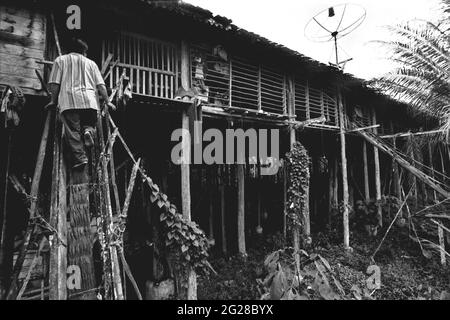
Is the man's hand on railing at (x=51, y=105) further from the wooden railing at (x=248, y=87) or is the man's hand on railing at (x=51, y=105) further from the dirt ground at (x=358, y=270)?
the dirt ground at (x=358, y=270)

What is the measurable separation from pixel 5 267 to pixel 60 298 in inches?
98.7

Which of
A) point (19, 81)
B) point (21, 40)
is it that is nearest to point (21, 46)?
point (21, 40)

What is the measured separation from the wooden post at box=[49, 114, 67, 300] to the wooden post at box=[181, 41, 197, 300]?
8.03 feet

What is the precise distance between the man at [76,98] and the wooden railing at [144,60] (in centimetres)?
144

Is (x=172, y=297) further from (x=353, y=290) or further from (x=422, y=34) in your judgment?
(x=422, y=34)

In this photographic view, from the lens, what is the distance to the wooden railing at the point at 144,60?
19.6 feet

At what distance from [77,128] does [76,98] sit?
0.43 m

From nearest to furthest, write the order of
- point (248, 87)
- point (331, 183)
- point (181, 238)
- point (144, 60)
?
point (181, 238) → point (144, 60) → point (248, 87) → point (331, 183)

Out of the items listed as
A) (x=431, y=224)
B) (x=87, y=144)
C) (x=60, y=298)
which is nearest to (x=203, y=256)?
(x=60, y=298)

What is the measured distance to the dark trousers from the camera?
4.00 m

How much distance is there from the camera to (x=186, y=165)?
6.15m

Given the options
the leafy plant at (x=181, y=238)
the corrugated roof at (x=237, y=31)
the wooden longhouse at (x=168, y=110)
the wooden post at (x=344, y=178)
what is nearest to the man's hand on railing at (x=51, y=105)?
the wooden longhouse at (x=168, y=110)

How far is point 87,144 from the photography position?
13.4ft

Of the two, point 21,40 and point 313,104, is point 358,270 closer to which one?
point 313,104
